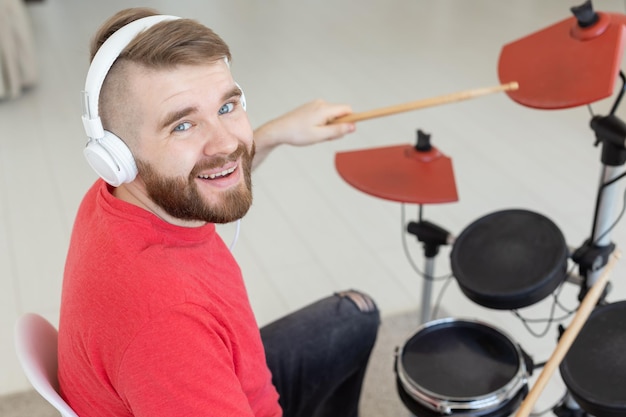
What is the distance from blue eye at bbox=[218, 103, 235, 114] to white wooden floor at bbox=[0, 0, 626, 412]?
0.94 metres

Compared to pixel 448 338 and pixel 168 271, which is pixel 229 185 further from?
pixel 448 338

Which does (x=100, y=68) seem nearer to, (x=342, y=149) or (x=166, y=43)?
(x=166, y=43)

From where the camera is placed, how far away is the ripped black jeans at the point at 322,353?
58.6 inches

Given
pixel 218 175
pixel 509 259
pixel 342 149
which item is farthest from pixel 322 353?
pixel 342 149

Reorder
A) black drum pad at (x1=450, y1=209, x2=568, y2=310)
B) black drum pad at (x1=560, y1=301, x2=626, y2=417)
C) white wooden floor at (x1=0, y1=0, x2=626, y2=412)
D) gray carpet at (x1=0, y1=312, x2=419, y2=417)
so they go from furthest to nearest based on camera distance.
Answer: white wooden floor at (x1=0, y1=0, x2=626, y2=412)
gray carpet at (x1=0, y1=312, x2=419, y2=417)
black drum pad at (x1=450, y1=209, x2=568, y2=310)
black drum pad at (x1=560, y1=301, x2=626, y2=417)

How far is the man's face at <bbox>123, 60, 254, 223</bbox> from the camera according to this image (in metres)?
1.07

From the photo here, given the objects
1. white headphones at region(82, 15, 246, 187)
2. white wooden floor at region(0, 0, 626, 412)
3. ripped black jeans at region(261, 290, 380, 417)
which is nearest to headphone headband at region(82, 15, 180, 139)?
white headphones at region(82, 15, 246, 187)

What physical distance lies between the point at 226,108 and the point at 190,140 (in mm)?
88

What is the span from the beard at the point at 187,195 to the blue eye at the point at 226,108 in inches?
2.2

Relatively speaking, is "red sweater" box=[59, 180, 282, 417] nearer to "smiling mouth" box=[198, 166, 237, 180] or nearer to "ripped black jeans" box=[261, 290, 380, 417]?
"smiling mouth" box=[198, 166, 237, 180]

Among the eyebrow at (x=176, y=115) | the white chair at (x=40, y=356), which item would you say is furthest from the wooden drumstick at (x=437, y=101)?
the white chair at (x=40, y=356)

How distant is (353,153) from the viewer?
170 cm

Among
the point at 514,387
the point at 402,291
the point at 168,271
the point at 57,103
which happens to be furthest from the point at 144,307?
the point at 57,103

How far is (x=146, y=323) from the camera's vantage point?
3.18 feet
